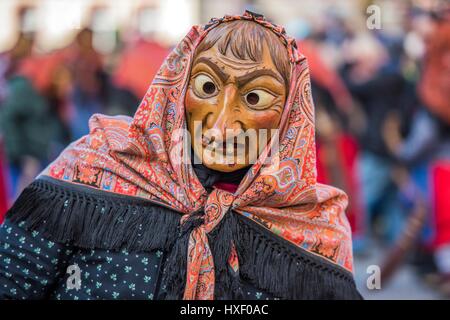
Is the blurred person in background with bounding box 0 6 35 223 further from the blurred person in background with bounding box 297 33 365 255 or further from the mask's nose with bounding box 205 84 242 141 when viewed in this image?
the mask's nose with bounding box 205 84 242 141

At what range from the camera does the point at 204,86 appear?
2.99 m

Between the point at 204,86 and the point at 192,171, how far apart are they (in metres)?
0.29

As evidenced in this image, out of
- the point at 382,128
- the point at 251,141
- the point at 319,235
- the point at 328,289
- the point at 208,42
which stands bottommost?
the point at 328,289

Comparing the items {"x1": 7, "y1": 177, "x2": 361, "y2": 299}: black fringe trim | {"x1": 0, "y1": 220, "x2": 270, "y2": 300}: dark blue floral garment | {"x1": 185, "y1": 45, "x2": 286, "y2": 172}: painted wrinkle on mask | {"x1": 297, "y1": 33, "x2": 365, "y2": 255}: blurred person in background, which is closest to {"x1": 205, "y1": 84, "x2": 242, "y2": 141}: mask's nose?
{"x1": 185, "y1": 45, "x2": 286, "y2": 172}: painted wrinkle on mask

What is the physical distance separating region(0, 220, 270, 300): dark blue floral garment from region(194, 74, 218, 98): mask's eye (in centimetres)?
54

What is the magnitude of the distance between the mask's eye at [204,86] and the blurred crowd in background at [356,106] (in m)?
4.21

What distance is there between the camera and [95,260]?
2908mm

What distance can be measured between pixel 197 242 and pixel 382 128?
18.9 ft

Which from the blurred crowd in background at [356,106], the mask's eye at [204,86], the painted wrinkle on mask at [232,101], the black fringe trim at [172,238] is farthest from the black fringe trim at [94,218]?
the blurred crowd in background at [356,106]

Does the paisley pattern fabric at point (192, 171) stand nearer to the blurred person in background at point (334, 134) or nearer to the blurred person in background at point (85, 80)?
the blurred person in background at point (334, 134)

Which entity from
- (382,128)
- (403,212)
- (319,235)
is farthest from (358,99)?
(319,235)

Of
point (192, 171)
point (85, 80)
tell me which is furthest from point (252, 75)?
point (85, 80)

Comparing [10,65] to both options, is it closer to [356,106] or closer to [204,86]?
[356,106]

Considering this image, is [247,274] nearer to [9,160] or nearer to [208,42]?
[208,42]
